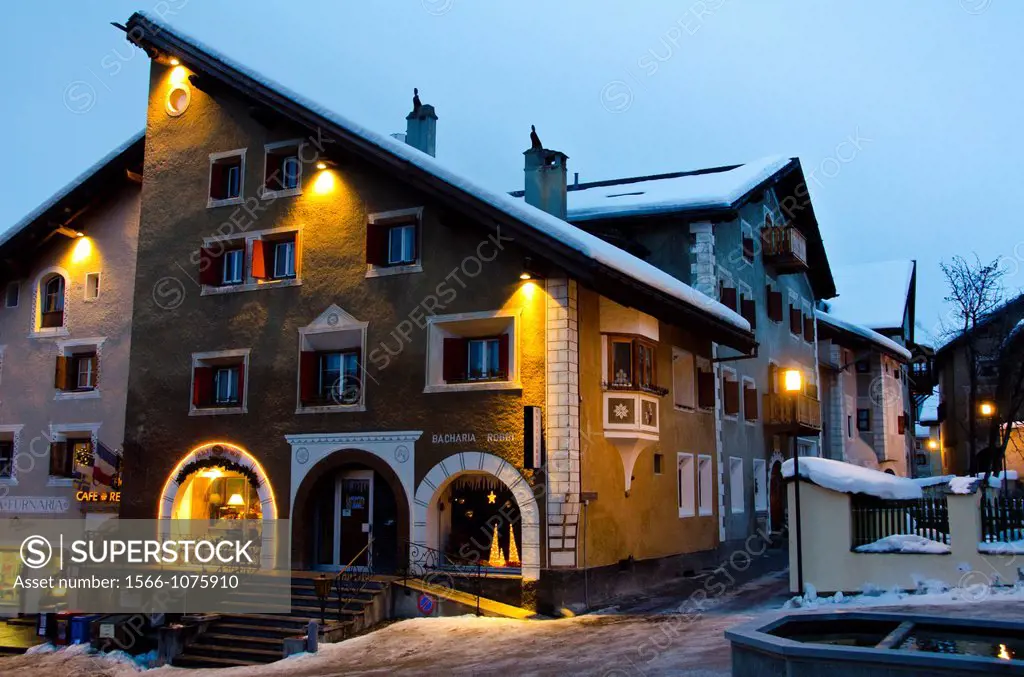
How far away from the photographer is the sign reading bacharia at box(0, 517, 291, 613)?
21.8 meters

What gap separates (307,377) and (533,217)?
6712 mm

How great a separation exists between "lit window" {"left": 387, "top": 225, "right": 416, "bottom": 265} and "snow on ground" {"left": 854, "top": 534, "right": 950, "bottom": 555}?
1094cm

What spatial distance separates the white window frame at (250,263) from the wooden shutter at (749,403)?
46.1ft

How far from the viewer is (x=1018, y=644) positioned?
1120cm

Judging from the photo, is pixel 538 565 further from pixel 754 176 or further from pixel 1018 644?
pixel 754 176

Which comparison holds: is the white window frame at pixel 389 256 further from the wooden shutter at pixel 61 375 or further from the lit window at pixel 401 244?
the wooden shutter at pixel 61 375

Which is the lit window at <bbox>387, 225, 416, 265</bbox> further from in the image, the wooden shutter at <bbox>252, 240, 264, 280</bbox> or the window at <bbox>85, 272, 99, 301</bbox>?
the window at <bbox>85, 272, 99, 301</bbox>

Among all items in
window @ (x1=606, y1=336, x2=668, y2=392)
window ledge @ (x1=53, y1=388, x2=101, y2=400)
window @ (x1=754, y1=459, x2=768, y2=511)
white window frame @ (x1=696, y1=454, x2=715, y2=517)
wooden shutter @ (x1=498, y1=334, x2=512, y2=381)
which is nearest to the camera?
wooden shutter @ (x1=498, y1=334, x2=512, y2=381)

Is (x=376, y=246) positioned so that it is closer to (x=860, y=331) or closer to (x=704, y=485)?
(x=704, y=485)

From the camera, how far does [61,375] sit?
93.2ft

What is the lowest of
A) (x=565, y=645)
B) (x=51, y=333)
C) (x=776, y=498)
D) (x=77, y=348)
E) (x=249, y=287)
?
(x=565, y=645)

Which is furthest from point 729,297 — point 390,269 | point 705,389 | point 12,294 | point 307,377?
point 12,294

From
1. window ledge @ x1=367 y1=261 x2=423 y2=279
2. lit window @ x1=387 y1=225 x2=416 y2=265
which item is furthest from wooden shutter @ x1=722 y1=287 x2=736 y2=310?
window ledge @ x1=367 y1=261 x2=423 y2=279

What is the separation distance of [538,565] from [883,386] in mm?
30876
